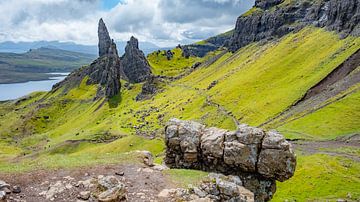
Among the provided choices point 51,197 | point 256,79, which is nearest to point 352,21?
point 256,79

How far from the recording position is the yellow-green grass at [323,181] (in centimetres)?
4659

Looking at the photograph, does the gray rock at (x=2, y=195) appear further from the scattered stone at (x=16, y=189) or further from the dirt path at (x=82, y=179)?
the scattered stone at (x=16, y=189)

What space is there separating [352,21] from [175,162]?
12359 cm

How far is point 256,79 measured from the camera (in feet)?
468

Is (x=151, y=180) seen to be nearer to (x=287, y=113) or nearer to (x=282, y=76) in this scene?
(x=287, y=113)

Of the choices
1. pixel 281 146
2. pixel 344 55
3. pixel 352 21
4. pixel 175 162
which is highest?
pixel 352 21

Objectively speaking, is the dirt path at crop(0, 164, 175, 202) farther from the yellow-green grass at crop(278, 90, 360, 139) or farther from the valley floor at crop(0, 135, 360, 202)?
the yellow-green grass at crop(278, 90, 360, 139)

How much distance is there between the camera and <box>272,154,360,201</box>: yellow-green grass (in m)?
46.6

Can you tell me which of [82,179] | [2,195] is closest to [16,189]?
[2,195]

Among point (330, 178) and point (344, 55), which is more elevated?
point (344, 55)

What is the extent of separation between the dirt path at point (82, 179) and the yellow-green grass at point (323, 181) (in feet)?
81.5

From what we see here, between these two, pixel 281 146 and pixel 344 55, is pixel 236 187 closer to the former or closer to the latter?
pixel 281 146

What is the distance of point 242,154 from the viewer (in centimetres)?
3309

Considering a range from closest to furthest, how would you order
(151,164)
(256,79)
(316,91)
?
(151,164) < (316,91) < (256,79)
